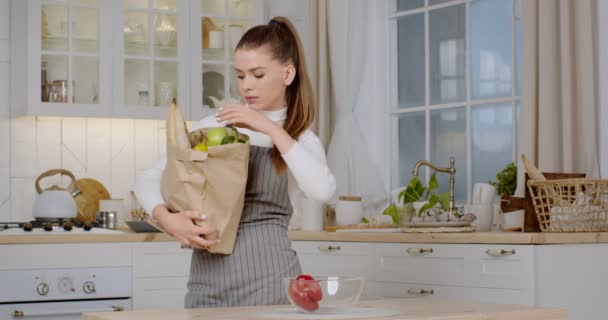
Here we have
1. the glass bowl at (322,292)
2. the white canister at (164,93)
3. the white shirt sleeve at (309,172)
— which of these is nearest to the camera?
the glass bowl at (322,292)

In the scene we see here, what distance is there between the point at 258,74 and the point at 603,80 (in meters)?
1.65

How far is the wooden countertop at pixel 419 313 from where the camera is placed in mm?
→ 1605

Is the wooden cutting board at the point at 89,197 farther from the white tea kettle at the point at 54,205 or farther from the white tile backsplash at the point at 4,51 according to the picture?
the white tile backsplash at the point at 4,51

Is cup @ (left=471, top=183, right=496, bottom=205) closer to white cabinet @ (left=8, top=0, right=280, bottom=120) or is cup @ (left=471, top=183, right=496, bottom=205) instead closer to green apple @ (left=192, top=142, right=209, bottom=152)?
white cabinet @ (left=8, top=0, right=280, bottom=120)

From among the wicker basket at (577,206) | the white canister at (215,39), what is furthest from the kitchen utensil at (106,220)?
the wicker basket at (577,206)

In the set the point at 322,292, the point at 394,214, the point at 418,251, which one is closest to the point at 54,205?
the point at 394,214

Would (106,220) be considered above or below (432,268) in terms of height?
above

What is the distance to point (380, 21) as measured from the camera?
4586 mm

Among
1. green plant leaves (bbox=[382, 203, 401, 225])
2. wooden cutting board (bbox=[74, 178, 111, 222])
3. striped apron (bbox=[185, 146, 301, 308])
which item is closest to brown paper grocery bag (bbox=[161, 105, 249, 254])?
striped apron (bbox=[185, 146, 301, 308])

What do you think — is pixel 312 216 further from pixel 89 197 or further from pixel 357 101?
pixel 89 197

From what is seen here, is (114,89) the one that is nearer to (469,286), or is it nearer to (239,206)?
(469,286)

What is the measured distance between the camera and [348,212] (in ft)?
13.3

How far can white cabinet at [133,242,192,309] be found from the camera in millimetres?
3799

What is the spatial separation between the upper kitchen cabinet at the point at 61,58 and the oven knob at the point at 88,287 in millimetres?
871
